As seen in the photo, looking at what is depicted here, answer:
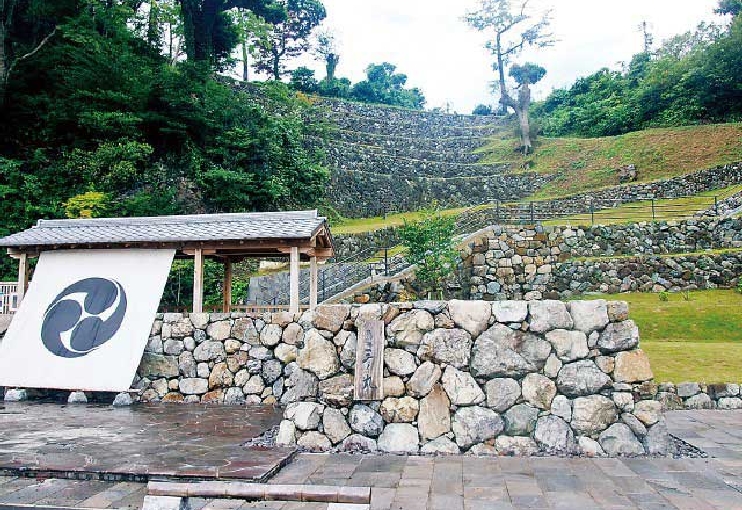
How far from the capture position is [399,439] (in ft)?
17.7

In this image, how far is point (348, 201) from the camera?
24906 mm

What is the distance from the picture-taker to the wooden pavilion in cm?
907

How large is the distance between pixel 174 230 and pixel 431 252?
6901 millimetres

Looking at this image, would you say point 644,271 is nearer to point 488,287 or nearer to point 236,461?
point 488,287

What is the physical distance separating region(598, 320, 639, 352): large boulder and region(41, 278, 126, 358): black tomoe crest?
749 cm

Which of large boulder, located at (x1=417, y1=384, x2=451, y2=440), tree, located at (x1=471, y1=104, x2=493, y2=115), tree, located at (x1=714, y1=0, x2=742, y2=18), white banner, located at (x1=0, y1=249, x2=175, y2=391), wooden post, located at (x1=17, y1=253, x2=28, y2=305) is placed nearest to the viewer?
large boulder, located at (x1=417, y1=384, x2=451, y2=440)

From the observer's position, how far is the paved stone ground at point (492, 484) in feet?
12.7

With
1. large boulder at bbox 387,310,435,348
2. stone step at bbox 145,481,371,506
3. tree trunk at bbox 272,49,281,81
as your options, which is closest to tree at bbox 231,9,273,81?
tree trunk at bbox 272,49,281,81

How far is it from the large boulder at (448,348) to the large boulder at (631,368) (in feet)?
4.96

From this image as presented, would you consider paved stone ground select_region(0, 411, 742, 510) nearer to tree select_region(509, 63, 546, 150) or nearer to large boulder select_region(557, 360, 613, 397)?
large boulder select_region(557, 360, 613, 397)

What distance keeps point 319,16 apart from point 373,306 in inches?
1357

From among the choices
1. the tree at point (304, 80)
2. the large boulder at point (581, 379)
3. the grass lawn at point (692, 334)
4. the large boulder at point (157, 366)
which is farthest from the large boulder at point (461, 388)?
the tree at point (304, 80)

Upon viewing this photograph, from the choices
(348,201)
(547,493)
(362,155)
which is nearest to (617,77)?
(362,155)

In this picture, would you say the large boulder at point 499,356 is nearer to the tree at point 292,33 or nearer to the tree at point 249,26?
the tree at point 249,26
